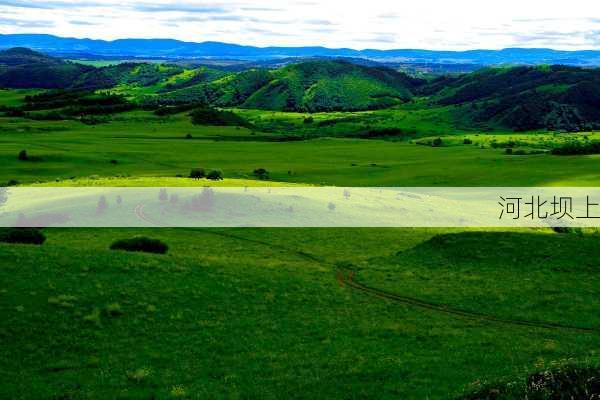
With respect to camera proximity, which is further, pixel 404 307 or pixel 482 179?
pixel 482 179

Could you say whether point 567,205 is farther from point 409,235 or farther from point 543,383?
point 543,383

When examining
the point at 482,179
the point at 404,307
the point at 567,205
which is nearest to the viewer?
the point at 404,307

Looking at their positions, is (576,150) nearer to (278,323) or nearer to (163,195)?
(163,195)

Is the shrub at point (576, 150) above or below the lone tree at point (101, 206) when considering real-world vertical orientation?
above

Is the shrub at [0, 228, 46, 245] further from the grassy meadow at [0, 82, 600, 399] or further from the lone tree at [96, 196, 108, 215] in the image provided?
the lone tree at [96, 196, 108, 215]

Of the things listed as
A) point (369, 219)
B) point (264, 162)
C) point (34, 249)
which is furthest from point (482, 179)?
point (34, 249)

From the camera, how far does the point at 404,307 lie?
36.3 metres

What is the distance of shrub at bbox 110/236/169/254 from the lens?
48.3 meters

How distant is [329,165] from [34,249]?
124991 mm

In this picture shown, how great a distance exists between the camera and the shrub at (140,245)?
4831cm

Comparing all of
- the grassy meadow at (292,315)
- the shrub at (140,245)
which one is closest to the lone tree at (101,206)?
the grassy meadow at (292,315)

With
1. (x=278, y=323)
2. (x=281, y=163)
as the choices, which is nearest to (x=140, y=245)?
(x=278, y=323)

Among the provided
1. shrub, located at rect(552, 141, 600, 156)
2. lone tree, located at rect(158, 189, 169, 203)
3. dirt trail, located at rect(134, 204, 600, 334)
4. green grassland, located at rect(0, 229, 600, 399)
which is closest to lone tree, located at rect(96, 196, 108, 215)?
lone tree, located at rect(158, 189, 169, 203)

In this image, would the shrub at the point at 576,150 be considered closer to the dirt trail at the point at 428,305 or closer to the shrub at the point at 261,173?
the shrub at the point at 261,173
